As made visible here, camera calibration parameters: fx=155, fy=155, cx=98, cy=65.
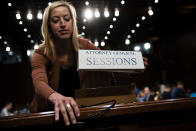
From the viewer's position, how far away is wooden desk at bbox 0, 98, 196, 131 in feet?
1.52

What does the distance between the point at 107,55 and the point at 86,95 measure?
171 mm

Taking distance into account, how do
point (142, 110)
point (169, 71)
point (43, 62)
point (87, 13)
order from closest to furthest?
point (142, 110)
point (43, 62)
point (87, 13)
point (169, 71)

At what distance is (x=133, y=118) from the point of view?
52 centimetres

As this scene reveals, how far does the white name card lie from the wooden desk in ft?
0.45

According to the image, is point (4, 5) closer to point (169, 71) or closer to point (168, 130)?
point (168, 130)

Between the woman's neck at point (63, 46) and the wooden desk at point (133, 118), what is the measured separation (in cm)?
49

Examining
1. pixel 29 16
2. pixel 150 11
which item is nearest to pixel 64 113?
pixel 150 11

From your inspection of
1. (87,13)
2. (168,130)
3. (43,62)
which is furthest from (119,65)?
(87,13)

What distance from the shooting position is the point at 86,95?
23.1 inches

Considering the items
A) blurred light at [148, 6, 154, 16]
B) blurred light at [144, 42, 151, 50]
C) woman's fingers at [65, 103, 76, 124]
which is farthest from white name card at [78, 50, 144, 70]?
blurred light at [144, 42, 151, 50]

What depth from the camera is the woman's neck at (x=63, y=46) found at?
3.00 ft

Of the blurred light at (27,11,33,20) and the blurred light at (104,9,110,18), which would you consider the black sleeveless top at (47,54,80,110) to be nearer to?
the blurred light at (104,9,110,18)

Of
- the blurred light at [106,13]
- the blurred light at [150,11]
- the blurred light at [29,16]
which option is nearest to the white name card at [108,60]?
the blurred light at [150,11]

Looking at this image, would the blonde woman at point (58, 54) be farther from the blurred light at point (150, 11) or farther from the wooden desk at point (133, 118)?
the blurred light at point (150, 11)
